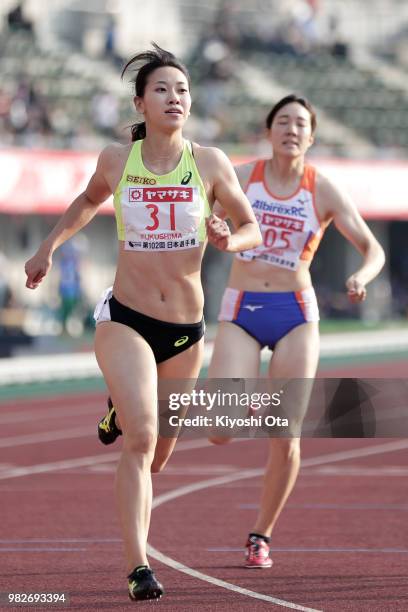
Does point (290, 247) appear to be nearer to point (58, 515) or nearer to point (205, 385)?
point (205, 385)

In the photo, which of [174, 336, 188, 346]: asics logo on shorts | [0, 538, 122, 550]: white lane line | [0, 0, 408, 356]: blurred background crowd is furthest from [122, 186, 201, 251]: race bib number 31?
[0, 0, 408, 356]: blurred background crowd

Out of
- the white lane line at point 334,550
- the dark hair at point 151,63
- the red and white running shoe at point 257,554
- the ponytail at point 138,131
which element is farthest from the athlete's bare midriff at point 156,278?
the white lane line at point 334,550

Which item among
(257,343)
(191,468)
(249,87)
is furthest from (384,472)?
(249,87)

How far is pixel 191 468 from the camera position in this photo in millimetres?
13000

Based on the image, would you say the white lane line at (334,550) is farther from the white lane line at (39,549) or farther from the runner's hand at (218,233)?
the runner's hand at (218,233)

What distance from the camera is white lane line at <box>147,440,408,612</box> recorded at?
22.5 ft

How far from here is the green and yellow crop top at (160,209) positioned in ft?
20.7

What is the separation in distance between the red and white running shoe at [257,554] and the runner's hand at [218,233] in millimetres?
2159

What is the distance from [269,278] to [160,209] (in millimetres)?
1736

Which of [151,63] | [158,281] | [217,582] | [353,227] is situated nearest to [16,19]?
[353,227]

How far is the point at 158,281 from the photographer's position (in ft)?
21.0

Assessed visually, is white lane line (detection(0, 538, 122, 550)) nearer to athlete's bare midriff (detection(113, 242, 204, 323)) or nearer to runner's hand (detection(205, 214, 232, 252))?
athlete's bare midriff (detection(113, 242, 204, 323))

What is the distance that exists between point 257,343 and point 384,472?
16.4 ft

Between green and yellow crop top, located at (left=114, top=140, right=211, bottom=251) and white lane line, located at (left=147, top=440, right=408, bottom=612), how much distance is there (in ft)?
5.35
